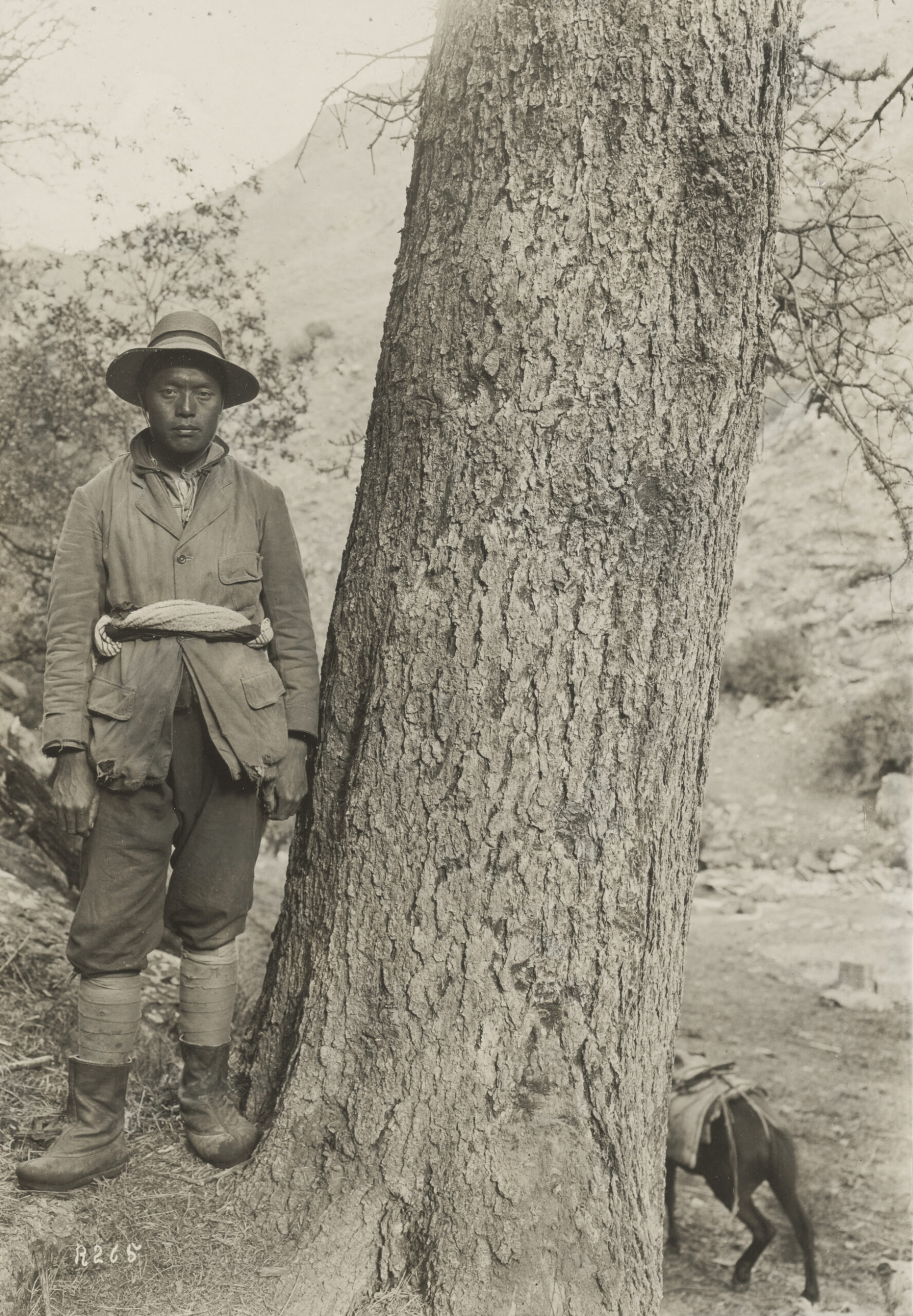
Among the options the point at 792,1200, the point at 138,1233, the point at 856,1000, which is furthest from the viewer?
the point at 856,1000

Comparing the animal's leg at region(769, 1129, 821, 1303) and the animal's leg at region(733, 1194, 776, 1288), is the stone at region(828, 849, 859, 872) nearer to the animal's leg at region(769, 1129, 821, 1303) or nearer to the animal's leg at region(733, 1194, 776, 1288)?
the animal's leg at region(769, 1129, 821, 1303)

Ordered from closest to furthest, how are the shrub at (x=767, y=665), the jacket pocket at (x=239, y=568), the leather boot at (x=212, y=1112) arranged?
the leather boot at (x=212, y=1112)
the jacket pocket at (x=239, y=568)
the shrub at (x=767, y=665)

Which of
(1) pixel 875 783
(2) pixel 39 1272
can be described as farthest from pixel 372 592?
(1) pixel 875 783

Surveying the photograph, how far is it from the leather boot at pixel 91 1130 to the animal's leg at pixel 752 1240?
11.1ft

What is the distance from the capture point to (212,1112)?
2477 millimetres

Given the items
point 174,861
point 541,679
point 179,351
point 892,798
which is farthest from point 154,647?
point 892,798

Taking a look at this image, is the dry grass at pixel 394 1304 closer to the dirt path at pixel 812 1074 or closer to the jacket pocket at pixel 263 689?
the jacket pocket at pixel 263 689

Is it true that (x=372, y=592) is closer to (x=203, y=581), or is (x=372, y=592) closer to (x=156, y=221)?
(x=203, y=581)

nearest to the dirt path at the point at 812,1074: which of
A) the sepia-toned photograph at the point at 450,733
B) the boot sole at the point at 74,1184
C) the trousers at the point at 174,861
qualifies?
the sepia-toned photograph at the point at 450,733

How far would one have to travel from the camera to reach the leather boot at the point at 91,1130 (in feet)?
7.79

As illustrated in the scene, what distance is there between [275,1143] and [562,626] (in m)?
1.36

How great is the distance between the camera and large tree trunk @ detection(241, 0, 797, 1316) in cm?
220

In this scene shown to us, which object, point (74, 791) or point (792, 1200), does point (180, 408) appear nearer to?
point (74, 791)

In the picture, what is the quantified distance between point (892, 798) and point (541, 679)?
4.95 metres
